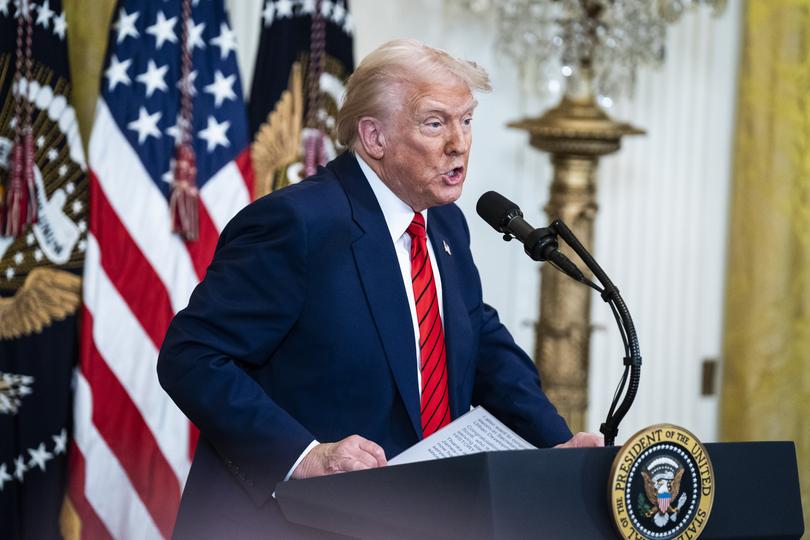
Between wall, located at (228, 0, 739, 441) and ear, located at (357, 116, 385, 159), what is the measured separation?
7.21ft

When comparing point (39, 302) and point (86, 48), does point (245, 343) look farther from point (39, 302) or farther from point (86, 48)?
point (86, 48)

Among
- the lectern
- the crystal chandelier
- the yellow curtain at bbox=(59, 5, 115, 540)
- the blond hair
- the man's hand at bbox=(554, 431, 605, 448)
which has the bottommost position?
the lectern

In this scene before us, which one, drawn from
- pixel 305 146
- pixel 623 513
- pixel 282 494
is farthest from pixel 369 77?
pixel 305 146

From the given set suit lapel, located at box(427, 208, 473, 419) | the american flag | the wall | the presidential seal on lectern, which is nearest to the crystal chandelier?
the wall

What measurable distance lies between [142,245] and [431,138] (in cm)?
158

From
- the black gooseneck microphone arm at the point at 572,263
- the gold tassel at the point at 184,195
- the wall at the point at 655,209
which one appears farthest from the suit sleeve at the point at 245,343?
the wall at the point at 655,209

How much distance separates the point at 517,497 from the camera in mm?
1424

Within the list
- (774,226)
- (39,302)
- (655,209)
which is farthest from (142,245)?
(774,226)

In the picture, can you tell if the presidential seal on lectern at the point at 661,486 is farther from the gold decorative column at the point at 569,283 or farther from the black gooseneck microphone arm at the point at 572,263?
the gold decorative column at the point at 569,283

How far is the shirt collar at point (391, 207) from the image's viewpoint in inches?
80.7

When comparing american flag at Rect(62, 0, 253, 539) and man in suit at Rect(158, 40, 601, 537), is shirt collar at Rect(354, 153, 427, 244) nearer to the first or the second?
man in suit at Rect(158, 40, 601, 537)

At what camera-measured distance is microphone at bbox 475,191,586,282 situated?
165 centimetres

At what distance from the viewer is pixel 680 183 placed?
4566 mm

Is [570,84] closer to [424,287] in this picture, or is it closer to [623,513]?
[424,287]
